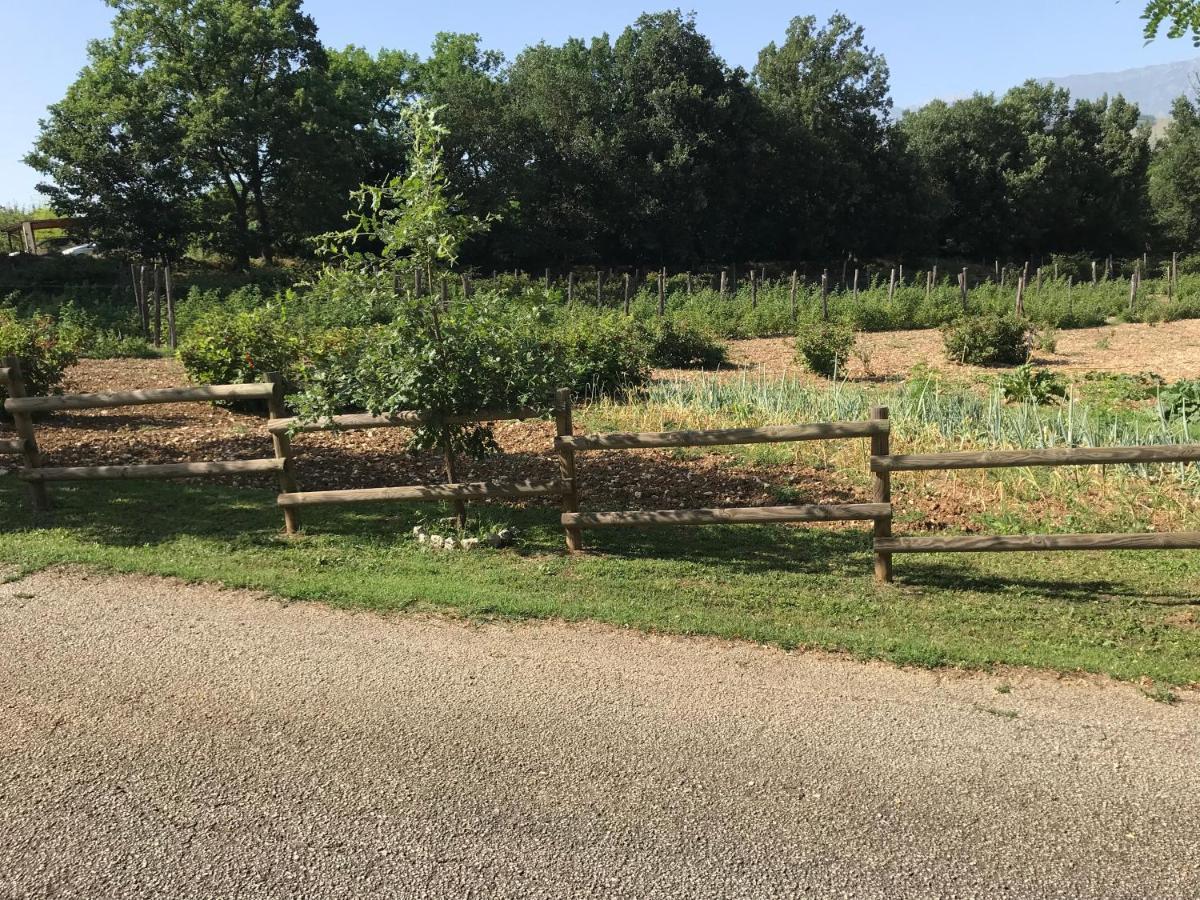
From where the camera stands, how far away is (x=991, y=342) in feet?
59.0

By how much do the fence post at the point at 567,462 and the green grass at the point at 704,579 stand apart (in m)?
0.17

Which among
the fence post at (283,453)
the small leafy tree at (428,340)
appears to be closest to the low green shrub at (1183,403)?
the small leafy tree at (428,340)

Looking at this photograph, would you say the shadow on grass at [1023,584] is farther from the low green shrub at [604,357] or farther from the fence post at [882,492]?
the low green shrub at [604,357]

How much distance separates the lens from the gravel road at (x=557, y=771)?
3066 millimetres

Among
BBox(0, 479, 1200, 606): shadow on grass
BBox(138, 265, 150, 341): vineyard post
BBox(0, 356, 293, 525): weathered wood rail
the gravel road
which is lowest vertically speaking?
the gravel road

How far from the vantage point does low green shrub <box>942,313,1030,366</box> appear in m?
17.9

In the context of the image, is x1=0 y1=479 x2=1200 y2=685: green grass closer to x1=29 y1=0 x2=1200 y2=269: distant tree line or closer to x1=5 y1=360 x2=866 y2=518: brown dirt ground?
x1=5 y1=360 x2=866 y2=518: brown dirt ground

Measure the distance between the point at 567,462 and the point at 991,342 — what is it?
14167 millimetres

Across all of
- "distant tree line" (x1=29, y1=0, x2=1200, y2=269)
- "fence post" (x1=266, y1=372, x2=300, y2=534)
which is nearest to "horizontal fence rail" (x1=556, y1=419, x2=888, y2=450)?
"fence post" (x1=266, y1=372, x2=300, y2=534)

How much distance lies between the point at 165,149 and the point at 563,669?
40.7 meters

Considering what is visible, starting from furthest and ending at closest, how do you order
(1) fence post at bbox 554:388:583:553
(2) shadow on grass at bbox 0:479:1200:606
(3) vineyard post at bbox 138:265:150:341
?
(3) vineyard post at bbox 138:265:150:341, (1) fence post at bbox 554:388:583:553, (2) shadow on grass at bbox 0:479:1200:606

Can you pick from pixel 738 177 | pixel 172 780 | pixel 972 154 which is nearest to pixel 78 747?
pixel 172 780

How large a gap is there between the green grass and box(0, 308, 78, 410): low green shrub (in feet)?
14.1

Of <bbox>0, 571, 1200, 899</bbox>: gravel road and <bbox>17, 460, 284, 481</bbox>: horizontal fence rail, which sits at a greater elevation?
<bbox>17, 460, 284, 481</bbox>: horizontal fence rail
